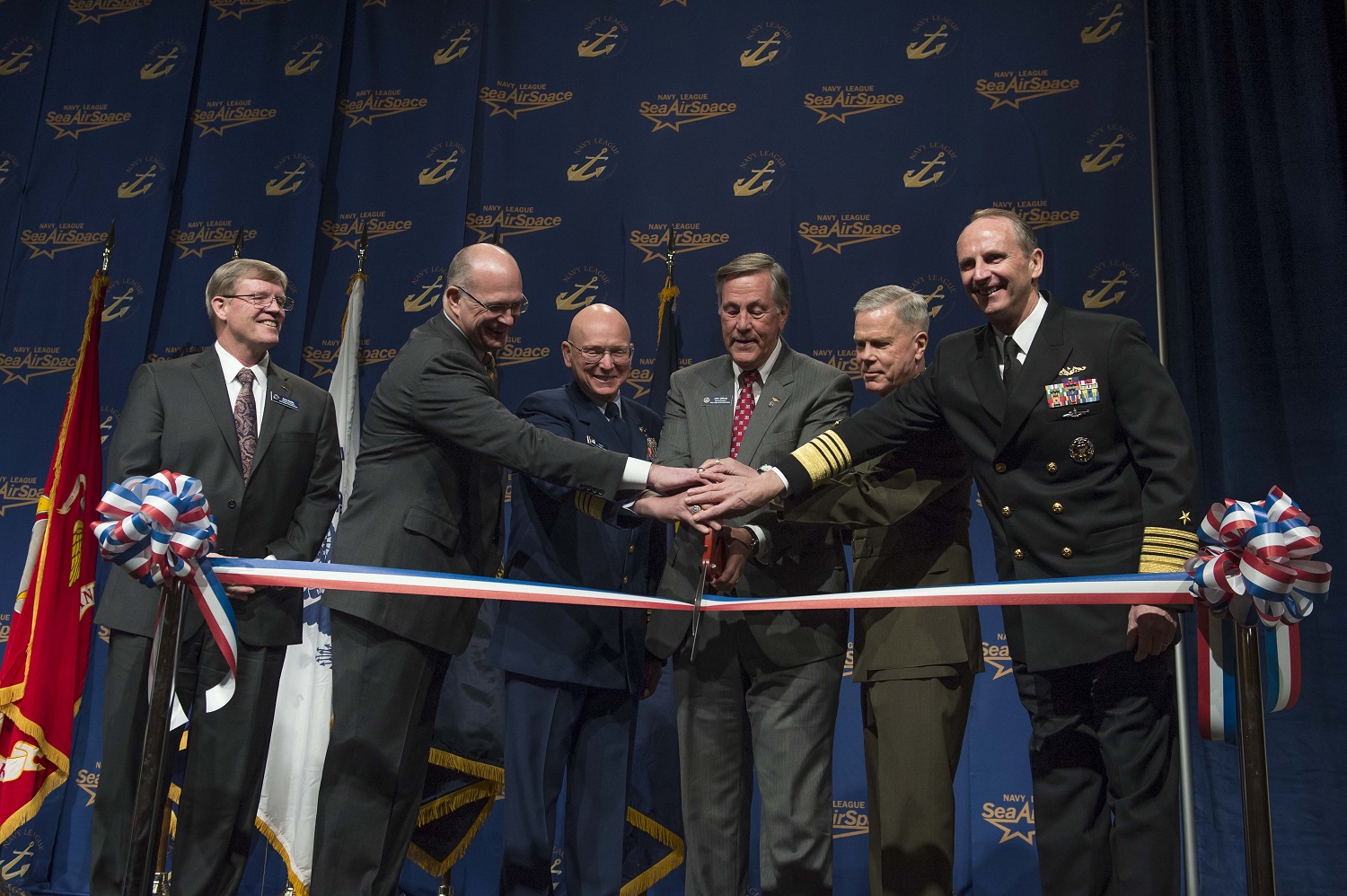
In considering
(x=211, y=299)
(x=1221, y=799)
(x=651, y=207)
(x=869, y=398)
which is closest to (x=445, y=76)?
(x=651, y=207)

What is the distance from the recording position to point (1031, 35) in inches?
188

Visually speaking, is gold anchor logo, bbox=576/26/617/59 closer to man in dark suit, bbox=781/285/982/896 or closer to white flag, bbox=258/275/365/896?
white flag, bbox=258/275/365/896

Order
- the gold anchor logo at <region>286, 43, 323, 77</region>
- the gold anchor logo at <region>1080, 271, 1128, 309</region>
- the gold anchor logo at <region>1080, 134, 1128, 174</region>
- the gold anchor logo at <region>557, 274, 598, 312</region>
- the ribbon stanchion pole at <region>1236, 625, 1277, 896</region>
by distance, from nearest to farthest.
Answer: the ribbon stanchion pole at <region>1236, 625, 1277, 896</region>
the gold anchor logo at <region>1080, 271, 1128, 309</region>
the gold anchor logo at <region>1080, 134, 1128, 174</region>
the gold anchor logo at <region>557, 274, 598, 312</region>
the gold anchor logo at <region>286, 43, 323, 77</region>

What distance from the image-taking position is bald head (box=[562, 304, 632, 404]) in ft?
11.5

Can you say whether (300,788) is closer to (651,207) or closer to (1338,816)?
(651,207)

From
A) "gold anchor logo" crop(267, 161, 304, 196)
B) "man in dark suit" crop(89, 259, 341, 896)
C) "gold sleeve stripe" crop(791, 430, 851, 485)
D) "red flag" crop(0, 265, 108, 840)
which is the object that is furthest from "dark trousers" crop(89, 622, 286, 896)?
"gold anchor logo" crop(267, 161, 304, 196)

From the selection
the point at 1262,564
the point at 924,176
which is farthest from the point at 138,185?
the point at 1262,564

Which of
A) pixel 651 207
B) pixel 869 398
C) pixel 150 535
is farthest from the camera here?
pixel 651 207

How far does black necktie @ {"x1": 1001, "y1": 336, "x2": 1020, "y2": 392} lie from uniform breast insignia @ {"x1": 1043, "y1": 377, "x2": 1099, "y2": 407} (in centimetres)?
10

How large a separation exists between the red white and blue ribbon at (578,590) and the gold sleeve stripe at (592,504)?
1.43 ft

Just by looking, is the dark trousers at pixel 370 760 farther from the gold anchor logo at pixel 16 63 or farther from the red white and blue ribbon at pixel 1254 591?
the gold anchor logo at pixel 16 63

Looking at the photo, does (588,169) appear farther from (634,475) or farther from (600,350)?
(634,475)

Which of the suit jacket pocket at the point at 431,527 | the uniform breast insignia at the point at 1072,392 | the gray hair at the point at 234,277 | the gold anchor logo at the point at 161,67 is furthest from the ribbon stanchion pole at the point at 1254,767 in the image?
the gold anchor logo at the point at 161,67

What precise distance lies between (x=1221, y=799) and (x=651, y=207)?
3512mm
